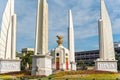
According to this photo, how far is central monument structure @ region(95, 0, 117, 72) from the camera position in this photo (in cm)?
4181

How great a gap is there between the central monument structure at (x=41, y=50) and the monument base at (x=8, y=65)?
876 cm

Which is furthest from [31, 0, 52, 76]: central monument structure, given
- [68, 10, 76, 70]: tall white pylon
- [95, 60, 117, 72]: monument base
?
[68, 10, 76, 70]: tall white pylon

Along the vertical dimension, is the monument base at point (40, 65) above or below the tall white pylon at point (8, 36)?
below

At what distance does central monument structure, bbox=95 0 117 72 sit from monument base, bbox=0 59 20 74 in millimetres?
13595

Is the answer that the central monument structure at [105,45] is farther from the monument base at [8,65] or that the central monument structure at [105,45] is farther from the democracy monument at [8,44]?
the democracy monument at [8,44]

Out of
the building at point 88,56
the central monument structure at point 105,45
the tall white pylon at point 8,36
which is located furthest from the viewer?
the building at point 88,56

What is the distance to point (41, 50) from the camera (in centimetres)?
3572

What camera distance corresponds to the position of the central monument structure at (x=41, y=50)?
34562mm

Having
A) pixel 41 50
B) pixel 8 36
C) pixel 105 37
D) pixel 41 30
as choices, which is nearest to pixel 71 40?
pixel 105 37

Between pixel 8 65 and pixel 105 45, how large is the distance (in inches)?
662

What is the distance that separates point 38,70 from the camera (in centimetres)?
3450

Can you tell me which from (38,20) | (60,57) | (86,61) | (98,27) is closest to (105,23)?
(98,27)

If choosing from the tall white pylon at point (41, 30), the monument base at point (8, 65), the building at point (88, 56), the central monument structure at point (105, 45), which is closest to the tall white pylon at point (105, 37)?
the central monument structure at point (105, 45)

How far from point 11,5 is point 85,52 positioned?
78175 mm
